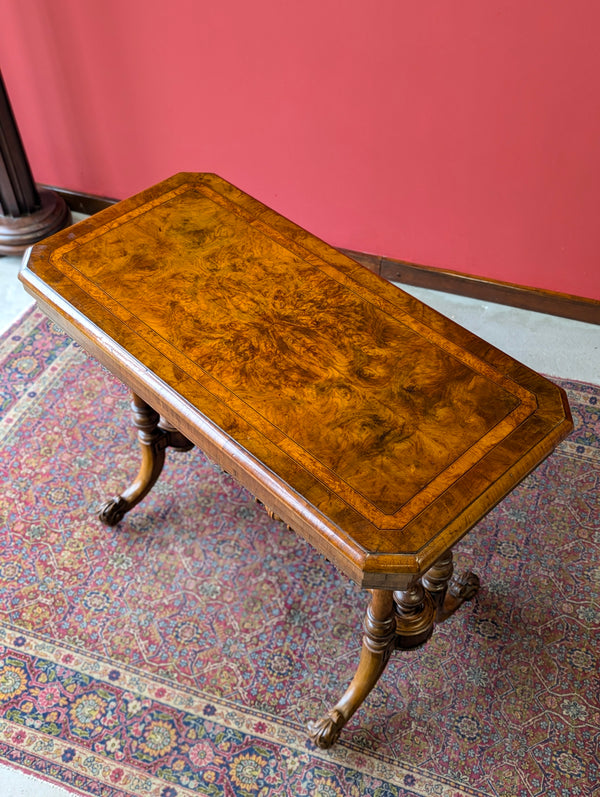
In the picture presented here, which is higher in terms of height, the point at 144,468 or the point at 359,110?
the point at 359,110

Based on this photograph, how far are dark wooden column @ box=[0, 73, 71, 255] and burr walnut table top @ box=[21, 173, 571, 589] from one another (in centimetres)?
134

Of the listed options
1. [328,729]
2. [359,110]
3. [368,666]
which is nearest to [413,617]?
[368,666]

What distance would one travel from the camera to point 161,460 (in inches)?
108

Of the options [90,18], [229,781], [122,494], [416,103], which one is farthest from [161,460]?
[90,18]

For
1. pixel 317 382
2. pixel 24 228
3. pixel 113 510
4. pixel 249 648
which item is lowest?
pixel 249 648

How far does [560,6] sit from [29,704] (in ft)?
8.68

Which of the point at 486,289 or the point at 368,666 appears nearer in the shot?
the point at 368,666

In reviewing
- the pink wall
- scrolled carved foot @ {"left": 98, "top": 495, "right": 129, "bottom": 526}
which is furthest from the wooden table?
the pink wall

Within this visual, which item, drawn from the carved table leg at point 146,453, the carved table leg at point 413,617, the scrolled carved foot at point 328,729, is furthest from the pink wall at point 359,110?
the scrolled carved foot at point 328,729

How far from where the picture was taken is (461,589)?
8.35 ft

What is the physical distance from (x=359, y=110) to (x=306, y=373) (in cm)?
159

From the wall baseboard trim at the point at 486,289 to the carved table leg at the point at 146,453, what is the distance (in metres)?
1.35

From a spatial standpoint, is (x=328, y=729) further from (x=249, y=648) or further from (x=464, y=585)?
(x=464, y=585)

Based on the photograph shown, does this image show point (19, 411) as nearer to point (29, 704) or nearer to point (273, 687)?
point (29, 704)
